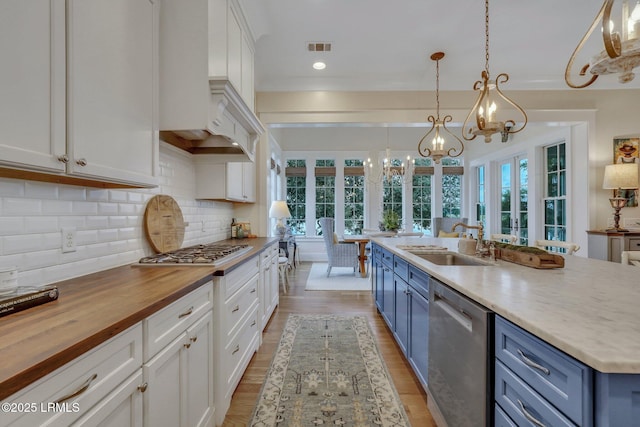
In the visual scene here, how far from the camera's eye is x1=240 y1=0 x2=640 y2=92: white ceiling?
8.98ft

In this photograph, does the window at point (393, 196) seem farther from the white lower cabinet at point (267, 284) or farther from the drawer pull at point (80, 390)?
the drawer pull at point (80, 390)

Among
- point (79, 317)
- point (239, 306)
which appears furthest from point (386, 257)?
point (79, 317)

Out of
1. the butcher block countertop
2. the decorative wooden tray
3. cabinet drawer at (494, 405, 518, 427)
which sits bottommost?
cabinet drawer at (494, 405, 518, 427)

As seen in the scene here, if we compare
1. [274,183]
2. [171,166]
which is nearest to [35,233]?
[171,166]

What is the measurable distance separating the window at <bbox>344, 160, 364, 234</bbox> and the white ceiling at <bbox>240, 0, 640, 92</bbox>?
3207mm

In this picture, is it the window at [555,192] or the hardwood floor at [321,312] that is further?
the window at [555,192]

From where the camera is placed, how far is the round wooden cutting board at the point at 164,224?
195cm

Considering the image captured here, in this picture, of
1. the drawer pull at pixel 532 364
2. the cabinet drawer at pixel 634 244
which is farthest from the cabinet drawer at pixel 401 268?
the cabinet drawer at pixel 634 244

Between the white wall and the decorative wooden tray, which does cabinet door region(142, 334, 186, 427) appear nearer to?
the white wall

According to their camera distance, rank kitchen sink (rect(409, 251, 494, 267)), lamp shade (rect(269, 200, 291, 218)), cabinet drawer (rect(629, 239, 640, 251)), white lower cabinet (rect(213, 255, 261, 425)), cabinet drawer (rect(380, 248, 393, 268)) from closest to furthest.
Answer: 1. white lower cabinet (rect(213, 255, 261, 425))
2. kitchen sink (rect(409, 251, 494, 267))
3. cabinet drawer (rect(380, 248, 393, 268))
4. cabinet drawer (rect(629, 239, 640, 251))
5. lamp shade (rect(269, 200, 291, 218))

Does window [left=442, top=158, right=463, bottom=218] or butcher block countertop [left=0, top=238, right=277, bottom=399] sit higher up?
window [left=442, top=158, right=463, bottom=218]

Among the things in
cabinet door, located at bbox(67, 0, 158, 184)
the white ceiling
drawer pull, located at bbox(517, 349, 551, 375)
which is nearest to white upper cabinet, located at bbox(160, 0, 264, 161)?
cabinet door, located at bbox(67, 0, 158, 184)

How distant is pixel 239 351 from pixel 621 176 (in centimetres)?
499

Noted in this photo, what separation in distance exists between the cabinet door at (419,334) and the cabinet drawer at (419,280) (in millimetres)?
37
